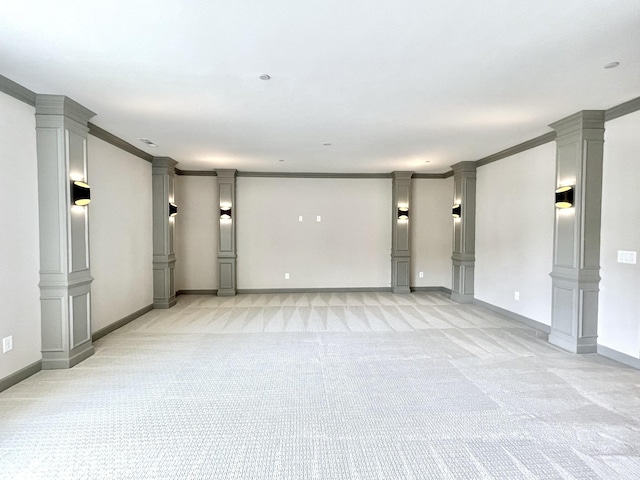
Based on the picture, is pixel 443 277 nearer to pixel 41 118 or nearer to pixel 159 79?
pixel 159 79

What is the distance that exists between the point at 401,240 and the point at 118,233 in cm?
557

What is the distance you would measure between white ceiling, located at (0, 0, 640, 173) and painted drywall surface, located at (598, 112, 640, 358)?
0.47 meters

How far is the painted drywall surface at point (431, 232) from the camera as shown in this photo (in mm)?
7992

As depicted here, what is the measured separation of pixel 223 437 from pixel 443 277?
21.9 feet

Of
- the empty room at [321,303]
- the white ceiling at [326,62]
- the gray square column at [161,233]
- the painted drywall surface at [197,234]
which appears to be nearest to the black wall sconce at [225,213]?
the painted drywall surface at [197,234]

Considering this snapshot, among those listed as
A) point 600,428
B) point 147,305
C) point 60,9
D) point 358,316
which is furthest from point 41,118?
point 600,428

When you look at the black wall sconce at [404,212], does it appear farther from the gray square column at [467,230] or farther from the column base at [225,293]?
the column base at [225,293]

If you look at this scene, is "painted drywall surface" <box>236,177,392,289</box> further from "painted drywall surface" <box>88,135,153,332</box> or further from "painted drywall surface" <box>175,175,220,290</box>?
"painted drywall surface" <box>88,135,153,332</box>

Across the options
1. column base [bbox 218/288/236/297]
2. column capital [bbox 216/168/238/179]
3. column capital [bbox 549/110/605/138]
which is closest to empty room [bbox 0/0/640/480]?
column capital [bbox 549/110/605/138]

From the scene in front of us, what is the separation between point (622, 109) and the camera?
145 inches

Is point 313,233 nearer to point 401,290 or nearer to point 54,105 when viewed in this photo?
point 401,290

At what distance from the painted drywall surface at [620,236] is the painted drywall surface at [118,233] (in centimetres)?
630

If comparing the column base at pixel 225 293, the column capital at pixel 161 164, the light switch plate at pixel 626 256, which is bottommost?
the column base at pixel 225 293

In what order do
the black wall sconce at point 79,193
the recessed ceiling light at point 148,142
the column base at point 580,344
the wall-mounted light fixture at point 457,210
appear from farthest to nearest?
the wall-mounted light fixture at point 457,210 → the recessed ceiling light at point 148,142 → the column base at point 580,344 → the black wall sconce at point 79,193
